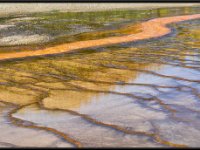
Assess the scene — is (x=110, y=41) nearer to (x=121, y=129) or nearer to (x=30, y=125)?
(x=30, y=125)

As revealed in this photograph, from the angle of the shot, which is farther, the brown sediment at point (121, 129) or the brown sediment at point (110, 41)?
the brown sediment at point (110, 41)

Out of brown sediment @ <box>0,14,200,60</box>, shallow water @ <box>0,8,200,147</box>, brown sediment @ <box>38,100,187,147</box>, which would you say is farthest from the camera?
brown sediment @ <box>0,14,200,60</box>

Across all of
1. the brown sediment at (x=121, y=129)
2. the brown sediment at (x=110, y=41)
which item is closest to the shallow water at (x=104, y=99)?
the brown sediment at (x=121, y=129)

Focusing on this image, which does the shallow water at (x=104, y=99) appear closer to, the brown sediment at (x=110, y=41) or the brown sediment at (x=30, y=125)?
the brown sediment at (x=30, y=125)

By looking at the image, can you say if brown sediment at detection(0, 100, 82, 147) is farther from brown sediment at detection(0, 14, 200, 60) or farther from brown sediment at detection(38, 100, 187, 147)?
brown sediment at detection(0, 14, 200, 60)

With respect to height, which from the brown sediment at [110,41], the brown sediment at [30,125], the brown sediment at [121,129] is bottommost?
the brown sediment at [121,129]

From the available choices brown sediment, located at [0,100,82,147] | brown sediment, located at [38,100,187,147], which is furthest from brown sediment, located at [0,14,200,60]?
brown sediment, located at [38,100,187,147]

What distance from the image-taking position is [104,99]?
6105 millimetres

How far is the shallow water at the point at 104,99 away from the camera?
458 centimetres

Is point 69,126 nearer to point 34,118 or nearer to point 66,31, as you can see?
point 34,118

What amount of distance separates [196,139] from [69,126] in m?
1.48

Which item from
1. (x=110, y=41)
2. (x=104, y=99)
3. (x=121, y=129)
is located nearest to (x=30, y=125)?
(x=121, y=129)

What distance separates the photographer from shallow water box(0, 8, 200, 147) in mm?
4582

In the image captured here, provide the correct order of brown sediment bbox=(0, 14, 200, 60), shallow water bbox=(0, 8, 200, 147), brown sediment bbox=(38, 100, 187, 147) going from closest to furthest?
brown sediment bbox=(38, 100, 187, 147)
shallow water bbox=(0, 8, 200, 147)
brown sediment bbox=(0, 14, 200, 60)
